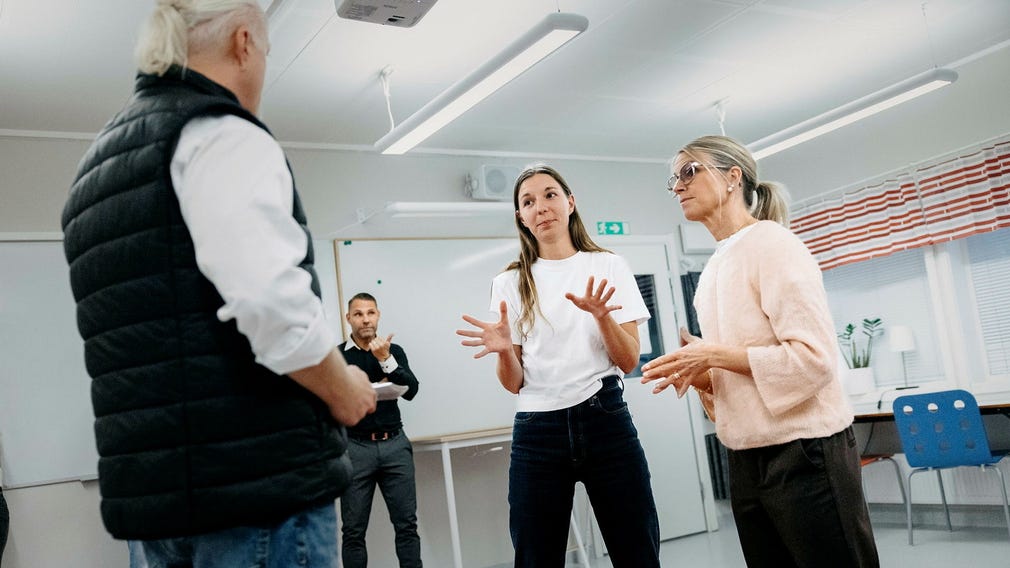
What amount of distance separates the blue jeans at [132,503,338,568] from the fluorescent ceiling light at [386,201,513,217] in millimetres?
4122

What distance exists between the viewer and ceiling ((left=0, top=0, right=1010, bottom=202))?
12.8ft

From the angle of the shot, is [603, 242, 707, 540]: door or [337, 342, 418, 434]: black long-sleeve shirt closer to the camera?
[337, 342, 418, 434]: black long-sleeve shirt

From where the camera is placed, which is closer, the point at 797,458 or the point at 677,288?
the point at 797,458

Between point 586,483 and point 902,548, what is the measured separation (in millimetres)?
3325

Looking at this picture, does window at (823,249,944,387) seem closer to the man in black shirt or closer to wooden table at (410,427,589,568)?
wooden table at (410,427,589,568)

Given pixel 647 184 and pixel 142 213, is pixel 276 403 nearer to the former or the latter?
pixel 142 213

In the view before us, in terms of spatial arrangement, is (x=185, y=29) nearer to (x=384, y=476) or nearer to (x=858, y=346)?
(x=384, y=476)

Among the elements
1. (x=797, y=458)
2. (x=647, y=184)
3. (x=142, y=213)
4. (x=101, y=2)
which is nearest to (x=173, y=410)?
(x=142, y=213)

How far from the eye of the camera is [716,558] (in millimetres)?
4926

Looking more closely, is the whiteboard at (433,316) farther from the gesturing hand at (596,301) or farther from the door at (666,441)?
the gesturing hand at (596,301)

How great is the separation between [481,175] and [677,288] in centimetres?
169

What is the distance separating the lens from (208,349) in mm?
1083

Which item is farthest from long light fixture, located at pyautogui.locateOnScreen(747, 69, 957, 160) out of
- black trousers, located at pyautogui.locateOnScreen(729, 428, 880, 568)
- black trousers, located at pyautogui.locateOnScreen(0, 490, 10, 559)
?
black trousers, located at pyautogui.locateOnScreen(0, 490, 10, 559)

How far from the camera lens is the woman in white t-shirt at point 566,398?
2.09 metres
